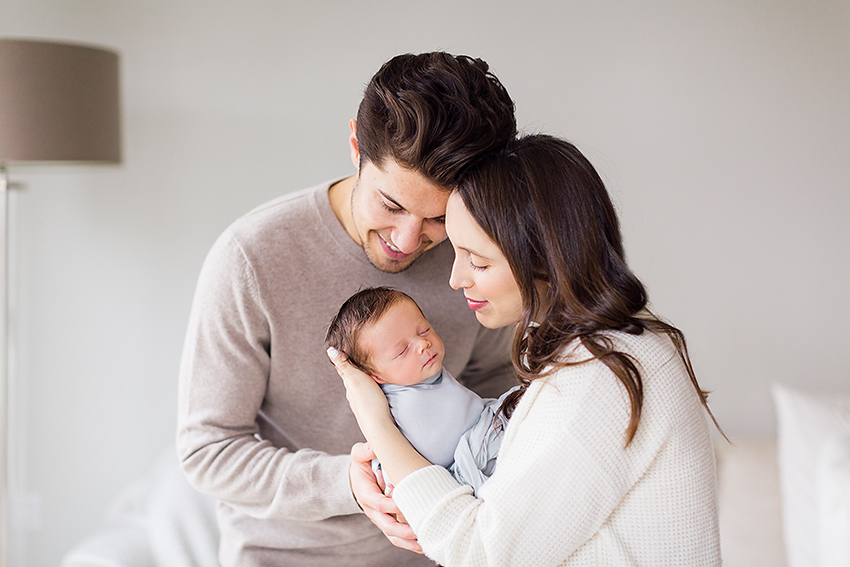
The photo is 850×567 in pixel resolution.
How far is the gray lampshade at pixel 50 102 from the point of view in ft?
6.30

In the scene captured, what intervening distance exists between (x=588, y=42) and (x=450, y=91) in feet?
4.80

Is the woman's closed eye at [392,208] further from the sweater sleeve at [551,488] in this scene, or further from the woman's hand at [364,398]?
the sweater sleeve at [551,488]

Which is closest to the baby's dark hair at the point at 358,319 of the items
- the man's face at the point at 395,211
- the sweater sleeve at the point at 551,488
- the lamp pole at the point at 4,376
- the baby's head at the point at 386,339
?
the baby's head at the point at 386,339

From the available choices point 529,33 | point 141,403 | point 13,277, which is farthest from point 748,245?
point 13,277

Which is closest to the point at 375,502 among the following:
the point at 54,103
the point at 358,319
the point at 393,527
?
the point at 393,527

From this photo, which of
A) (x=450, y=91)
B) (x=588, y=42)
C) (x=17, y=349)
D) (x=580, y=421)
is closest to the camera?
(x=580, y=421)

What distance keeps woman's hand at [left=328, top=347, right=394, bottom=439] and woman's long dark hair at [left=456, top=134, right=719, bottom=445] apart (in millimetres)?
241

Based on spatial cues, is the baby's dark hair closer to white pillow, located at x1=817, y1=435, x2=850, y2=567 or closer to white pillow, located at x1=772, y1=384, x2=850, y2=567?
white pillow, located at x1=817, y1=435, x2=850, y2=567

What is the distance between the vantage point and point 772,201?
2.41 metres

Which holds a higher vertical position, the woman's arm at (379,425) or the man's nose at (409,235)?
the man's nose at (409,235)

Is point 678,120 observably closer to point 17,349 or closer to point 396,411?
point 396,411

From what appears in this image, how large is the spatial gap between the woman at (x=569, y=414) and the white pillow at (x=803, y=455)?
1.15 metres

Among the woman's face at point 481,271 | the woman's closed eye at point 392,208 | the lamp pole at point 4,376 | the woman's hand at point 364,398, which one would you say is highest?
the woman's closed eye at point 392,208

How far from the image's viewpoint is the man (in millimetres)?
1133
